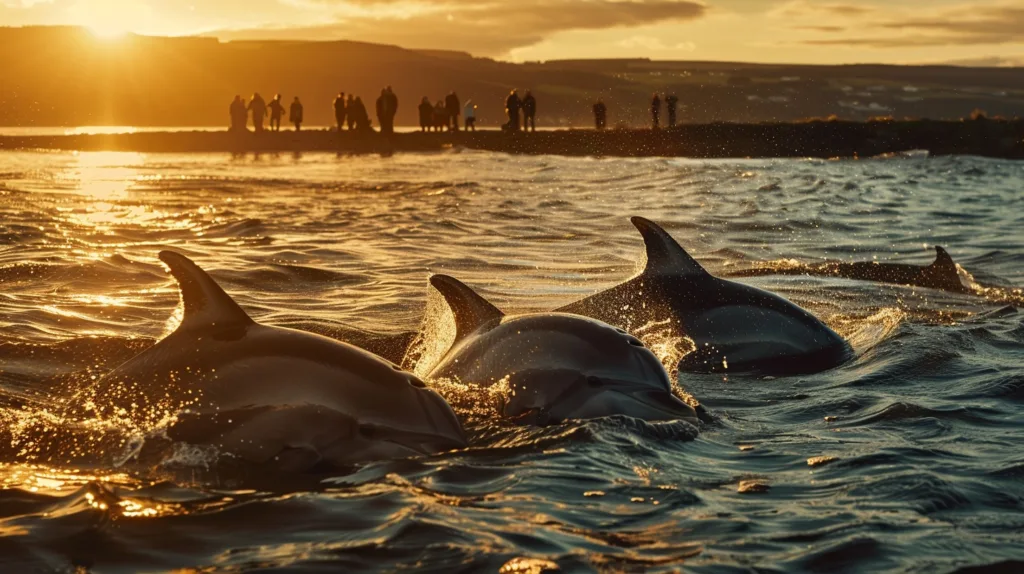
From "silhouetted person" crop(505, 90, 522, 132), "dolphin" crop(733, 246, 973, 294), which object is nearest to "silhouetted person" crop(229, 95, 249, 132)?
"silhouetted person" crop(505, 90, 522, 132)

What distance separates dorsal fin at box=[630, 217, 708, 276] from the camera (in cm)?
1073

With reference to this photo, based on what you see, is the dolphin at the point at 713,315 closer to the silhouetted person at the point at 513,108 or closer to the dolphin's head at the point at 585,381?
the dolphin's head at the point at 585,381

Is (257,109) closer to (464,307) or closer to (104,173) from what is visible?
(104,173)

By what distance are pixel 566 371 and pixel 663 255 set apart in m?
3.32

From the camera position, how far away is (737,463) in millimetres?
7391

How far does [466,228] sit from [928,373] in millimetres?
14371

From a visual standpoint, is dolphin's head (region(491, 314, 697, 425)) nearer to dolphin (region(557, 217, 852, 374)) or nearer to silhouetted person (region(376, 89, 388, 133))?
dolphin (region(557, 217, 852, 374))

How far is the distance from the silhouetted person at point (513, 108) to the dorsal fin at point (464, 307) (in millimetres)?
50349

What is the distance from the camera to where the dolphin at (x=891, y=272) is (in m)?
16.4

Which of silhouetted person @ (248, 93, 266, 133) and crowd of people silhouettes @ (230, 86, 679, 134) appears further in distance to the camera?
silhouetted person @ (248, 93, 266, 133)

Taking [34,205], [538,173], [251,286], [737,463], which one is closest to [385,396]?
[737,463]

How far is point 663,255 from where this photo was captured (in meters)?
10.8

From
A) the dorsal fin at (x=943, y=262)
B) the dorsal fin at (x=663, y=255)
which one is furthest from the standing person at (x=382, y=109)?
the dorsal fin at (x=663, y=255)

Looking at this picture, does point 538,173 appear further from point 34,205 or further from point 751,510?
point 751,510
